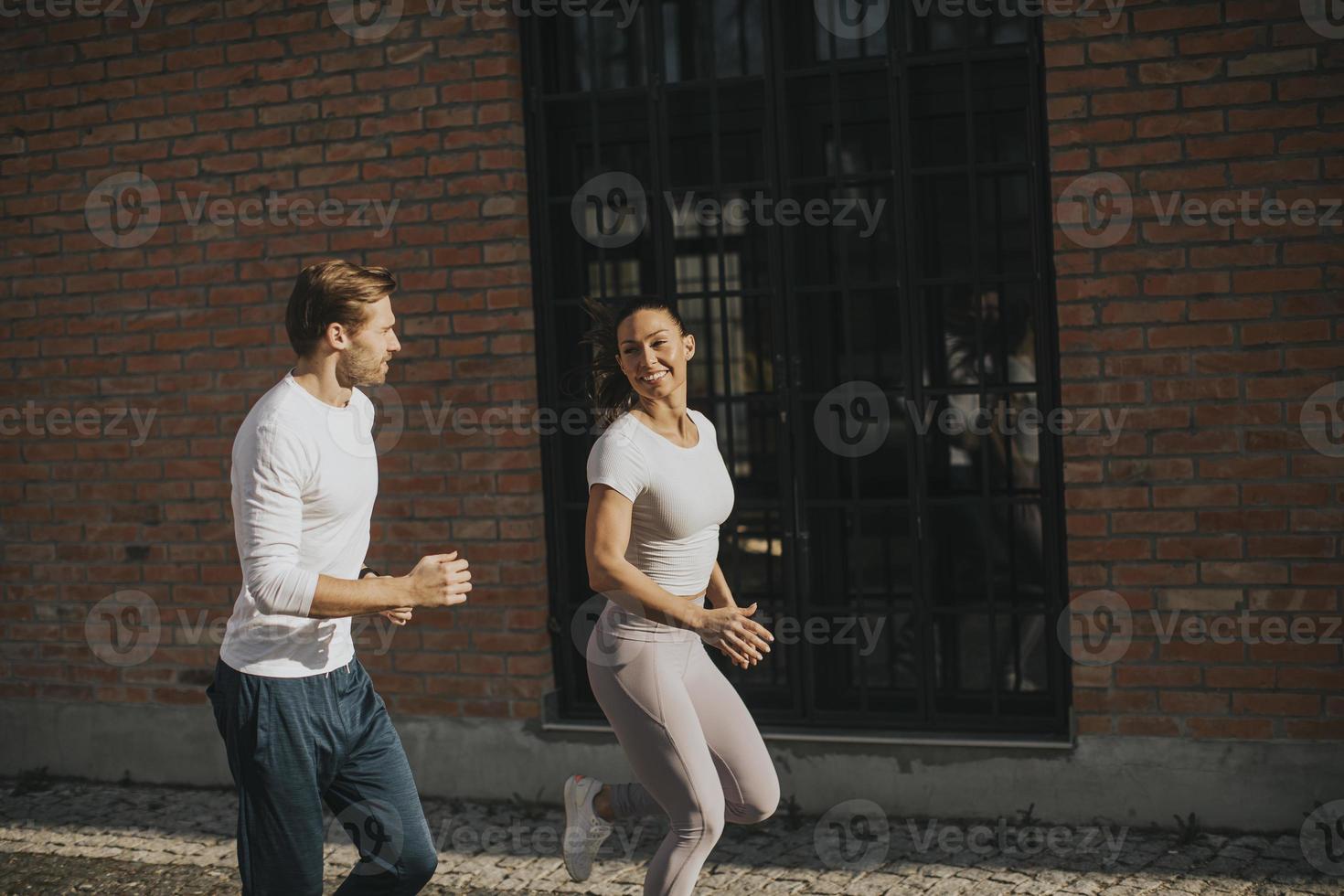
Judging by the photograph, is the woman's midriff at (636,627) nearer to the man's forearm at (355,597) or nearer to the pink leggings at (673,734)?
the pink leggings at (673,734)

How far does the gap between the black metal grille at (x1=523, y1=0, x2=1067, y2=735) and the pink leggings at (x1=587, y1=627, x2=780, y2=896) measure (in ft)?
5.64

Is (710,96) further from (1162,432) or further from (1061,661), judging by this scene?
(1061,661)

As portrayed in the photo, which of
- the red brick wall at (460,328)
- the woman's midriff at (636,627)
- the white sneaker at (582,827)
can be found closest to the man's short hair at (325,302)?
the woman's midriff at (636,627)

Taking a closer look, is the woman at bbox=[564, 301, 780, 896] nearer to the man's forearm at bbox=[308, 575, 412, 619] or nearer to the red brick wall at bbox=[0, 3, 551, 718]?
the man's forearm at bbox=[308, 575, 412, 619]

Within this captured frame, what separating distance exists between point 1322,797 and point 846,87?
3.23 meters

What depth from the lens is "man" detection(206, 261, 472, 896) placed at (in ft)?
9.68

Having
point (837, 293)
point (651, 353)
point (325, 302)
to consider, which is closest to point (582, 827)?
point (651, 353)

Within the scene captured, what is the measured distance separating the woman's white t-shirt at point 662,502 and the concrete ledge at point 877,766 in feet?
6.14

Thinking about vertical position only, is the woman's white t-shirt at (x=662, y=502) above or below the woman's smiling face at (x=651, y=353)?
below

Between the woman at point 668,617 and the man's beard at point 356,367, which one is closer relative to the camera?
the man's beard at point 356,367

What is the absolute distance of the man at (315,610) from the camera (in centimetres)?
295

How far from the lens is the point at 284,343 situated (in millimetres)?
5668

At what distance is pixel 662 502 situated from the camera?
136 inches

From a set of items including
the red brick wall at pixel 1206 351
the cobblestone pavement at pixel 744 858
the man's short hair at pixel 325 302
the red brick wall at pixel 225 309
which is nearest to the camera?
the man's short hair at pixel 325 302
